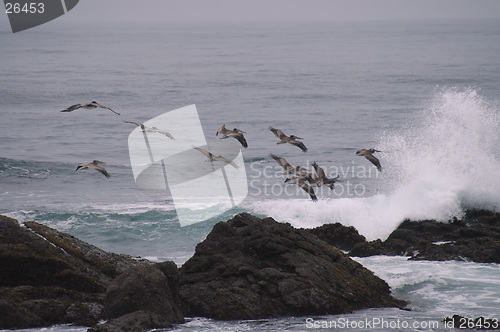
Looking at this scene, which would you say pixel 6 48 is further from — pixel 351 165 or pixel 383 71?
pixel 351 165

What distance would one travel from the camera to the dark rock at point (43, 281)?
32.0 feet

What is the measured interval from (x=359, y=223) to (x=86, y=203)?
29.6 feet

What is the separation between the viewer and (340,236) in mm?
16969

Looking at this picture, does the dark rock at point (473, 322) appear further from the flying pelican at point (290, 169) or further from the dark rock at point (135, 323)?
the flying pelican at point (290, 169)

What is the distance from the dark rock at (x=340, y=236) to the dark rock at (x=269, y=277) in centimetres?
475

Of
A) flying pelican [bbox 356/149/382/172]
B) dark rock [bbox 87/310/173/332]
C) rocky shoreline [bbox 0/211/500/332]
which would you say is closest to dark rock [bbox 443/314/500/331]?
rocky shoreline [bbox 0/211/500/332]

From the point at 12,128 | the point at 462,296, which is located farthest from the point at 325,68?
the point at 462,296

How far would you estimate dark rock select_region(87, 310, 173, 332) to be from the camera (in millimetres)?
9195

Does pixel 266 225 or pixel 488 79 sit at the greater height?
pixel 266 225

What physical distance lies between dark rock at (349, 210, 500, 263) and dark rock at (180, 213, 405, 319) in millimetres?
3860

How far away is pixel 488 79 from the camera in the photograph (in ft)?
195

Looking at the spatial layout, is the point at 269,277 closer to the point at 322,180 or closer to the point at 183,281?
the point at 183,281

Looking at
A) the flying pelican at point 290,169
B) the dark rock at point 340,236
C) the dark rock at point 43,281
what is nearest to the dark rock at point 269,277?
the dark rock at point 43,281

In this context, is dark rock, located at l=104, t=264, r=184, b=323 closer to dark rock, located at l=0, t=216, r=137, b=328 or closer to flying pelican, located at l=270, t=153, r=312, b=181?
dark rock, located at l=0, t=216, r=137, b=328
